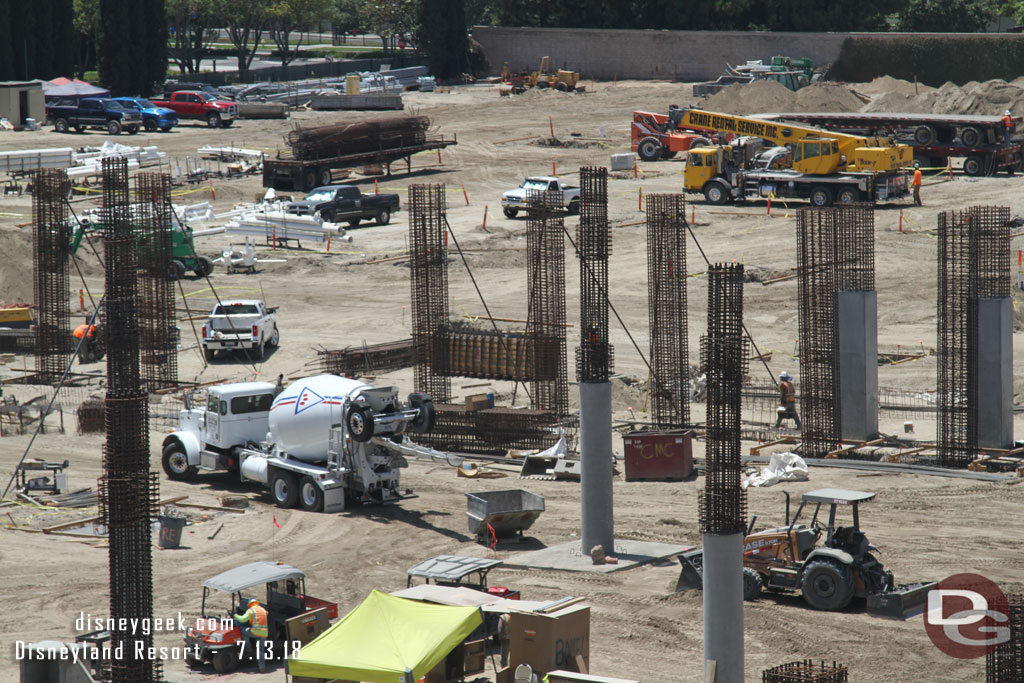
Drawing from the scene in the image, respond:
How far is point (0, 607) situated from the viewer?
20.0 metres

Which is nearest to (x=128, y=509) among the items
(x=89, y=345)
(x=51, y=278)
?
(x=89, y=345)

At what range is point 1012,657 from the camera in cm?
1470

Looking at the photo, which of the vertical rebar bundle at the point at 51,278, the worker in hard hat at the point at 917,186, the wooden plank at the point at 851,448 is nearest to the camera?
the wooden plank at the point at 851,448

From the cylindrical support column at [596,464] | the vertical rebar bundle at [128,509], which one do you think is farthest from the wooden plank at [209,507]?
the vertical rebar bundle at [128,509]

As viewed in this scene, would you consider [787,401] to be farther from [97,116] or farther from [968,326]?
[97,116]

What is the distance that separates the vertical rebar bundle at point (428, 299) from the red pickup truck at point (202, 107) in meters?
42.5

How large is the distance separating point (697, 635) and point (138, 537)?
7.44 meters

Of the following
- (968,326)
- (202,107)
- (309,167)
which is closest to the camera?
(968,326)

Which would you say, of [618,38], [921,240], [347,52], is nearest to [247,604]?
[921,240]

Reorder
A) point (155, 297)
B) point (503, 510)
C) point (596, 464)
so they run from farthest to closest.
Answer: point (155, 297)
point (503, 510)
point (596, 464)

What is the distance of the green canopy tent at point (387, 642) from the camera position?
15242 mm

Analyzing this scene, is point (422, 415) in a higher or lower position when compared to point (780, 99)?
lower

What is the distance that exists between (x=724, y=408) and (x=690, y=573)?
17.3ft

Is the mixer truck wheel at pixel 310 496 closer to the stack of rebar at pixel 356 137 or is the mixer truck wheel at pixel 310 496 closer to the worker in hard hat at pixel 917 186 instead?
the worker in hard hat at pixel 917 186
